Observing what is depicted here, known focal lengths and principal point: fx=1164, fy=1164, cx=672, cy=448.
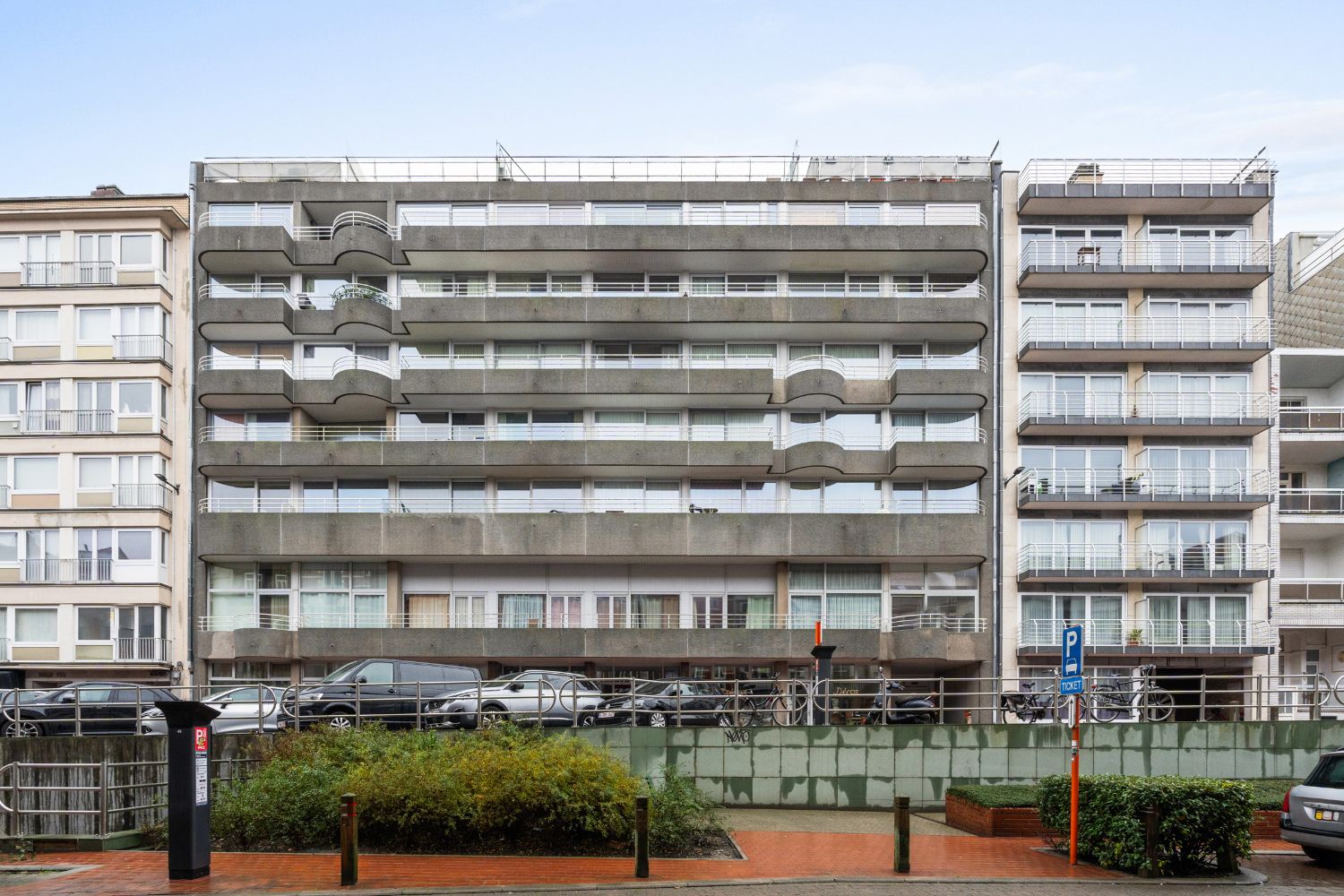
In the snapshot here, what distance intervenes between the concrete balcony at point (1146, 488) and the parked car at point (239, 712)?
2456 centimetres

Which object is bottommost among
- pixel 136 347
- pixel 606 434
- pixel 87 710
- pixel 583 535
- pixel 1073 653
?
pixel 87 710

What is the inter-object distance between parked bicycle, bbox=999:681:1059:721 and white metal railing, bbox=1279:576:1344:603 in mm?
14208

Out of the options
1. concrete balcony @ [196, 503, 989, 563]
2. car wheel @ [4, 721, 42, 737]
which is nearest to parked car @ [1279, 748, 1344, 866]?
car wheel @ [4, 721, 42, 737]

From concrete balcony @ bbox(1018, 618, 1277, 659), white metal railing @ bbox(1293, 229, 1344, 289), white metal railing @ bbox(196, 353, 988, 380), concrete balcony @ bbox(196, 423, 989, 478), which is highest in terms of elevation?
white metal railing @ bbox(1293, 229, 1344, 289)

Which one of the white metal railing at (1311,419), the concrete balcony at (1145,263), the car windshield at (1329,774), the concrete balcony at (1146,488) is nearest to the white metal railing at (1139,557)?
the concrete balcony at (1146,488)

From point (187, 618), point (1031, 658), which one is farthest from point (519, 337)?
point (1031, 658)

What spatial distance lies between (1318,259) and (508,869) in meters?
40.2

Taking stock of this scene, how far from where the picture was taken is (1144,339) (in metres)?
37.7

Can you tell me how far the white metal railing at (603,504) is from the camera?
38.1 metres

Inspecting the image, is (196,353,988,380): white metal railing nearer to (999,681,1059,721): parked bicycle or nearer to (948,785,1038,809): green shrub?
(999,681,1059,721): parked bicycle

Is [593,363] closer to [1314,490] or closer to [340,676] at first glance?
[340,676]

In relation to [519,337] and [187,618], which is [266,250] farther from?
[187,618]

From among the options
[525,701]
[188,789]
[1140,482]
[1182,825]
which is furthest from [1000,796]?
[1140,482]

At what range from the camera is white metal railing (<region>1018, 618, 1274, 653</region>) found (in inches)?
1427
